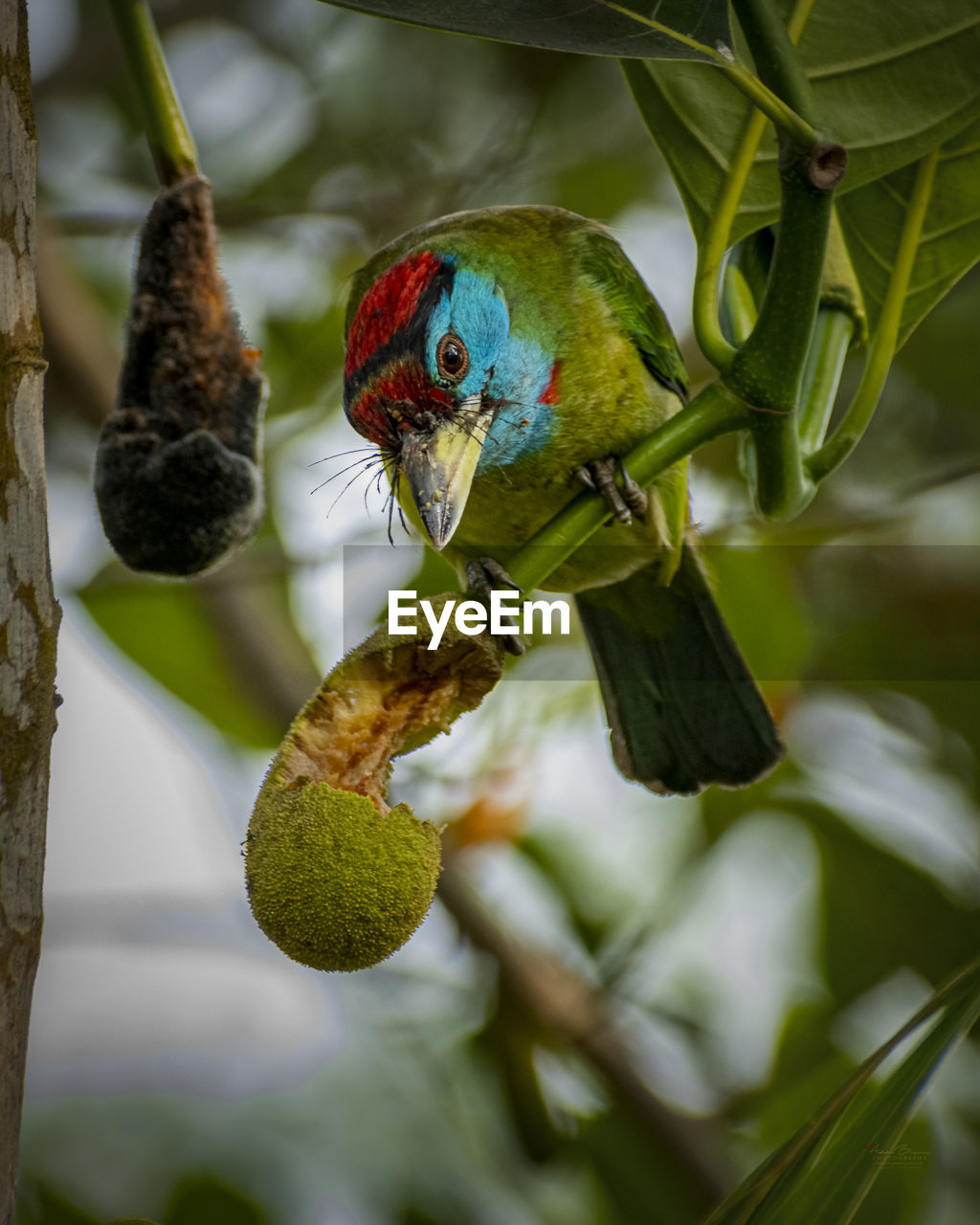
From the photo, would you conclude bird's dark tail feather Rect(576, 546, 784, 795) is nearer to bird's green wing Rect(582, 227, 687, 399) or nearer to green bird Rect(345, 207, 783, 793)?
green bird Rect(345, 207, 783, 793)

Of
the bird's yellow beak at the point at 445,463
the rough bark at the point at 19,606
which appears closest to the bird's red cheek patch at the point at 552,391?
the bird's yellow beak at the point at 445,463

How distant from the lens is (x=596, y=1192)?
256 centimetres

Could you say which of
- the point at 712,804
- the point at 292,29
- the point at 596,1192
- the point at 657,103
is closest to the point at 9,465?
the point at 657,103

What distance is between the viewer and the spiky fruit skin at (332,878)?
923 mm

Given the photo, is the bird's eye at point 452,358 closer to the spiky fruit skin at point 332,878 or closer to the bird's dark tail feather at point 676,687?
the bird's dark tail feather at point 676,687

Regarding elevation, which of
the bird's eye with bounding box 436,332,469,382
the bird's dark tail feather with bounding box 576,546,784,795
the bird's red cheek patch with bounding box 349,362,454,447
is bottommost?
the bird's dark tail feather with bounding box 576,546,784,795

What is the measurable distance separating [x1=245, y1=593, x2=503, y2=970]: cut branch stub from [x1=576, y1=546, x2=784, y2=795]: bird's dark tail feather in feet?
3.17

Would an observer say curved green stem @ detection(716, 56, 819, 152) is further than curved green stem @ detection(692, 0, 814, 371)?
No

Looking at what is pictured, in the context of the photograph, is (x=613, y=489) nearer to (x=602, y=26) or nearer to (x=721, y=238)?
(x=721, y=238)

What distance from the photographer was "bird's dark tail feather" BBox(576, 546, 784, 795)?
196cm

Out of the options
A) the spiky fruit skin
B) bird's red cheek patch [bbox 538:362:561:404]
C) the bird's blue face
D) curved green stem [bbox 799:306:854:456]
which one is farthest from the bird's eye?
the spiky fruit skin

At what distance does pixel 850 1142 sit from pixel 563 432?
0.98m

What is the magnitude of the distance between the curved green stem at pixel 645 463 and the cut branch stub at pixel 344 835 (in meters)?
0.09

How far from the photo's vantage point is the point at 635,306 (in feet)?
5.98
